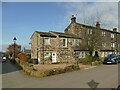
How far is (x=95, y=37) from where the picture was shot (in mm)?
41719

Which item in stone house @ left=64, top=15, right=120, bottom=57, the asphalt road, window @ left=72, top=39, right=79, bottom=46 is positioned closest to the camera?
the asphalt road

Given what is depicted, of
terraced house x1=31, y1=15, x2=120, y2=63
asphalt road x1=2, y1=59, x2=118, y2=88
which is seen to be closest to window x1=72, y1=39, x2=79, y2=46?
terraced house x1=31, y1=15, x2=120, y2=63

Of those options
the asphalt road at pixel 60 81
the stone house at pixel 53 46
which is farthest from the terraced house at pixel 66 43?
the asphalt road at pixel 60 81

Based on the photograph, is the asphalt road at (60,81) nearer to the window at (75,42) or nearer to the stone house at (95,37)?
the window at (75,42)

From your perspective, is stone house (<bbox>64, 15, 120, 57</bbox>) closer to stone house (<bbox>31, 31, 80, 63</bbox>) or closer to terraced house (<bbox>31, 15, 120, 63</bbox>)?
terraced house (<bbox>31, 15, 120, 63</bbox>)

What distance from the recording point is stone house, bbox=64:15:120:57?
42094 mm

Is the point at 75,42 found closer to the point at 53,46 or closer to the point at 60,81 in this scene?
the point at 53,46

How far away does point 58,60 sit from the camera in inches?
1492

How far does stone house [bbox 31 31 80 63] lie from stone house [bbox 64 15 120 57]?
2.67 m

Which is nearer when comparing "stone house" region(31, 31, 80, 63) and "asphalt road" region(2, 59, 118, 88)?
"asphalt road" region(2, 59, 118, 88)

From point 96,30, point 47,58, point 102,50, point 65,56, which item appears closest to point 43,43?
point 47,58

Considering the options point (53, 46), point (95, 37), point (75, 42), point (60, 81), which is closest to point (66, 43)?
point (75, 42)

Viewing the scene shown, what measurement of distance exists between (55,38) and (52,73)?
57.2 feet

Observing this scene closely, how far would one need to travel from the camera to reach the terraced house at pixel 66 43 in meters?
36.6
